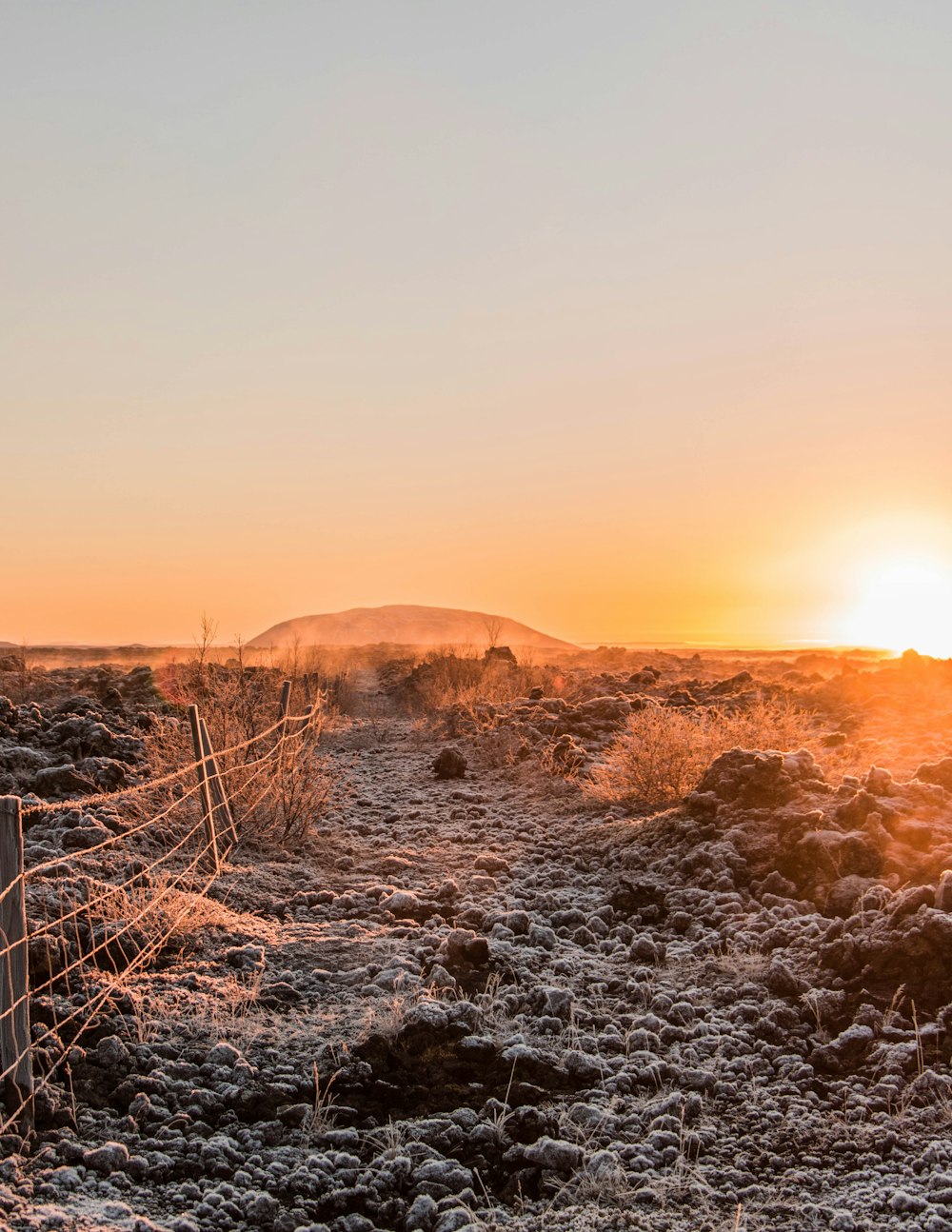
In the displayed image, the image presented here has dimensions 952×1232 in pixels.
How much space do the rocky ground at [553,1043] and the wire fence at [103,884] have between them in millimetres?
154

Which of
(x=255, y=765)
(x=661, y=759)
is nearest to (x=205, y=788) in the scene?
(x=255, y=765)

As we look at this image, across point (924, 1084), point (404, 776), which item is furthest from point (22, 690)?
point (924, 1084)

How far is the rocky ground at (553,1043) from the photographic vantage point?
11.0 ft

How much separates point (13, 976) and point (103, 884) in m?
2.01

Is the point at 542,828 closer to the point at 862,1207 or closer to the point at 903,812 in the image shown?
the point at 903,812

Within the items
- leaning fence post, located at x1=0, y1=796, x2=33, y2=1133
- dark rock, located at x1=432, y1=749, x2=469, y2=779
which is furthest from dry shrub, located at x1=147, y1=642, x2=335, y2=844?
leaning fence post, located at x1=0, y1=796, x2=33, y2=1133

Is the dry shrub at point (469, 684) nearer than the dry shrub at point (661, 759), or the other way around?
the dry shrub at point (661, 759)

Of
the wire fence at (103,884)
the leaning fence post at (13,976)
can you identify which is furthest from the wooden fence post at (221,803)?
the leaning fence post at (13,976)

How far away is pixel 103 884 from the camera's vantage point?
215 inches

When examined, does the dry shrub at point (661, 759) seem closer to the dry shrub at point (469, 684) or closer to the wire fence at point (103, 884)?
the wire fence at point (103, 884)

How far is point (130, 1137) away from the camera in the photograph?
361cm

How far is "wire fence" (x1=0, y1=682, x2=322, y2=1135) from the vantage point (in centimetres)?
351

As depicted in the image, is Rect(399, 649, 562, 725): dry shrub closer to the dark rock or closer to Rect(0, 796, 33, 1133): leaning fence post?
the dark rock

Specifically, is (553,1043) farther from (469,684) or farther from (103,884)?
(469,684)
